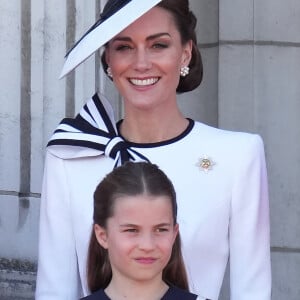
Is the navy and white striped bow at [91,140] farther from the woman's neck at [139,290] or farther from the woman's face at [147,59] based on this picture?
the woman's neck at [139,290]

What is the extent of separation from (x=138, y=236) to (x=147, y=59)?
1.78 feet

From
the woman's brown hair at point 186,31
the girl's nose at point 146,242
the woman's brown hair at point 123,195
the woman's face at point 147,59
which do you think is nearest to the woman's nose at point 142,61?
the woman's face at point 147,59

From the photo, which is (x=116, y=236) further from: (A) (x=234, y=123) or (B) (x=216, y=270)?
(A) (x=234, y=123)

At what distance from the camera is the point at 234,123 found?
5363mm

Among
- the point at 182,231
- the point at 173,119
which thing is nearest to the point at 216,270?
the point at 182,231

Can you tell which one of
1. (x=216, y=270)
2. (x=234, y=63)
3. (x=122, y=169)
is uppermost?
(x=234, y=63)

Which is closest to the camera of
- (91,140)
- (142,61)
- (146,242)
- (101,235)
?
(146,242)

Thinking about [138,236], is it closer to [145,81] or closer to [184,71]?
[145,81]

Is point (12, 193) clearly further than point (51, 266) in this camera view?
Yes

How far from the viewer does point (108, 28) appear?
3240mm

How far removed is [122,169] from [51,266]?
426mm

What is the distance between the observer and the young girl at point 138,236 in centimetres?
311

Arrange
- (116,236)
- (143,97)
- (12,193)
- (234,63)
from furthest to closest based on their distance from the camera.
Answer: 1. (234,63)
2. (12,193)
3. (143,97)
4. (116,236)

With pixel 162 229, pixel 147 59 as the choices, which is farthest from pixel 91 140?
pixel 162 229
